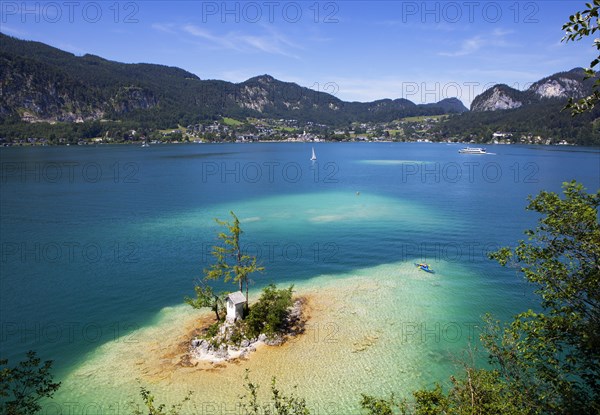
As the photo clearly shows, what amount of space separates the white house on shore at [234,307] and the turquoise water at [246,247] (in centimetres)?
795

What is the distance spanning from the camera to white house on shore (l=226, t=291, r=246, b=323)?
104 feet

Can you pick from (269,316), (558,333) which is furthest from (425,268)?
(558,333)

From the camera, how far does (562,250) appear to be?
14695 millimetres

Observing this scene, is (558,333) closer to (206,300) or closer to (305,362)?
(305,362)

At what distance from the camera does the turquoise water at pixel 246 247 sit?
33.8m

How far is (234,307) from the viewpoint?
104 feet

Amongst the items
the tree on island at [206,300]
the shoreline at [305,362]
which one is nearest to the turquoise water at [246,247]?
the shoreline at [305,362]

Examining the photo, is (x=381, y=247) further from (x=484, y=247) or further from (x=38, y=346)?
(x=38, y=346)

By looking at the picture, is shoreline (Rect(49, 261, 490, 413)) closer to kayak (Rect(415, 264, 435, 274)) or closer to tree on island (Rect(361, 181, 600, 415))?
kayak (Rect(415, 264, 435, 274))

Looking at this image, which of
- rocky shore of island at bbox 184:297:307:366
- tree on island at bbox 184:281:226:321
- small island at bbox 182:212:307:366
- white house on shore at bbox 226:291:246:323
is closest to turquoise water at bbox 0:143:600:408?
tree on island at bbox 184:281:226:321

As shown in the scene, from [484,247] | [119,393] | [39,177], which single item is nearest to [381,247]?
[484,247]

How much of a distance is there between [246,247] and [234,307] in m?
22.8

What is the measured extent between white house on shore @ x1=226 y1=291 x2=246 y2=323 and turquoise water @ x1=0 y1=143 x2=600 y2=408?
7953 mm

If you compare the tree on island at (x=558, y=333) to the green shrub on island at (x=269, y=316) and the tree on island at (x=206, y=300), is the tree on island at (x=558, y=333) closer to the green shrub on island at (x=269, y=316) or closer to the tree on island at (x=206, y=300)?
the green shrub on island at (x=269, y=316)
